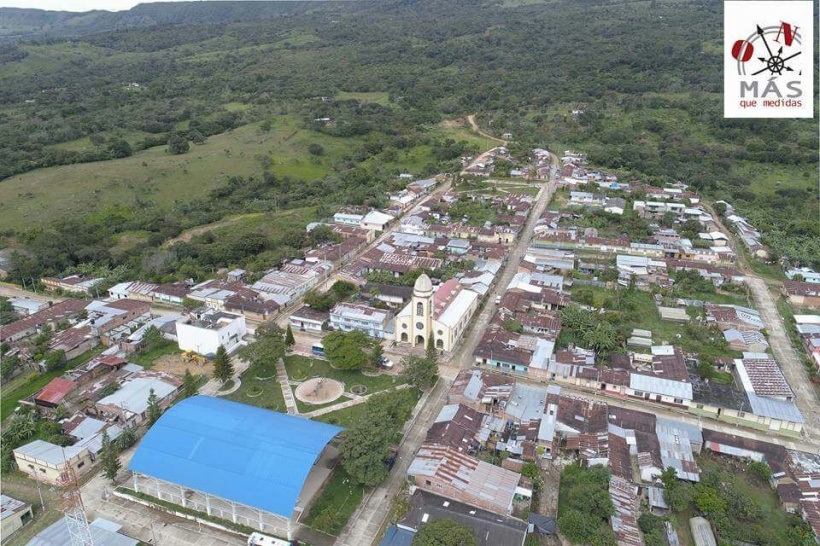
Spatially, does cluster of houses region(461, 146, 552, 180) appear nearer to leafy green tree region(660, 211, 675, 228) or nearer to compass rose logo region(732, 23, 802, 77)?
leafy green tree region(660, 211, 675, 228)

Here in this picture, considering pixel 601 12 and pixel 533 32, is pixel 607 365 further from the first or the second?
pixel 601 12

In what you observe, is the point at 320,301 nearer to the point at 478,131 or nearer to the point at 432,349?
the point at 432,349

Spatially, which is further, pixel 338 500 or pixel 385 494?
pixel 385 494

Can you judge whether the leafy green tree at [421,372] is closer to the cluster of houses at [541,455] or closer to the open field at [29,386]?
the cluster of houses at [541,455]

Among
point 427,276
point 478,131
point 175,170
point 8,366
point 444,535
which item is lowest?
point 444,535

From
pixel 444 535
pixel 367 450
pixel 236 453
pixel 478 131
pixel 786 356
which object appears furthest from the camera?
pixel 478 131

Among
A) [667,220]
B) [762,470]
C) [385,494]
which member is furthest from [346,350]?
[667,220]

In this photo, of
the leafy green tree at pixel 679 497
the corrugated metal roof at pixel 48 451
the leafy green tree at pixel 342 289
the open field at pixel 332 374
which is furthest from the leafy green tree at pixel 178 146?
the leafy green tree at pixel 679 497

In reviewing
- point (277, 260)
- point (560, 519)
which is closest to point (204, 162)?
point (277, 260)
